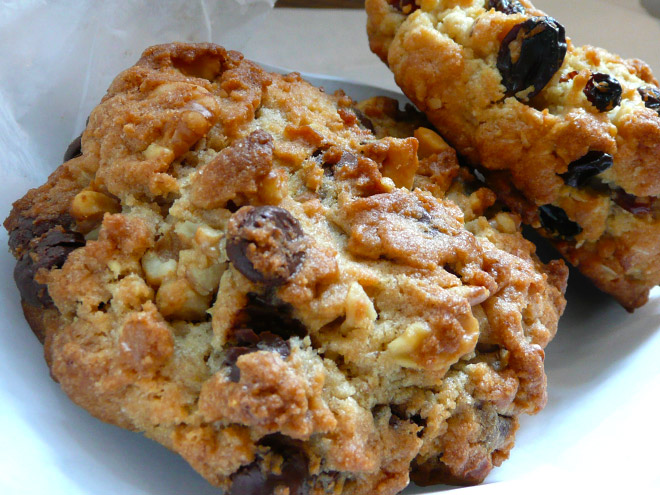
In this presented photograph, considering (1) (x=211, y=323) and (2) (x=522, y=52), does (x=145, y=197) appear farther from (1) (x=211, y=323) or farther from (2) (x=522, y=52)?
Result: (2) (x=522, y=52)

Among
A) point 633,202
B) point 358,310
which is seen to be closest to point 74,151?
point 358,310

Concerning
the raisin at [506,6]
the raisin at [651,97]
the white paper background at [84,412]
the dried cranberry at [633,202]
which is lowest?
the white paper background at [84,412]

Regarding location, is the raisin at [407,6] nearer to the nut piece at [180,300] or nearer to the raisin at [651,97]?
the raisin at [651,97]

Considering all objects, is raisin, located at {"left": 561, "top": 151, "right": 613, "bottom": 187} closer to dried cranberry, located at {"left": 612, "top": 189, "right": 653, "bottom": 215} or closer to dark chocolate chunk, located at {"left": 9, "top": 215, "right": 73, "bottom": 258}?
dried cranberry, located at {"left": 612, "top": 189, "right": 653, "bottom": 215}

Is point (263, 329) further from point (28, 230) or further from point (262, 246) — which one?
point (28, 230)

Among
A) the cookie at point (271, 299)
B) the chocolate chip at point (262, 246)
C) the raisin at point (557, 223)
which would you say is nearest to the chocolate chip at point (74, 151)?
the cookie at point (271, 299)

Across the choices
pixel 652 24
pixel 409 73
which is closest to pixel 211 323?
pixel 409 73
